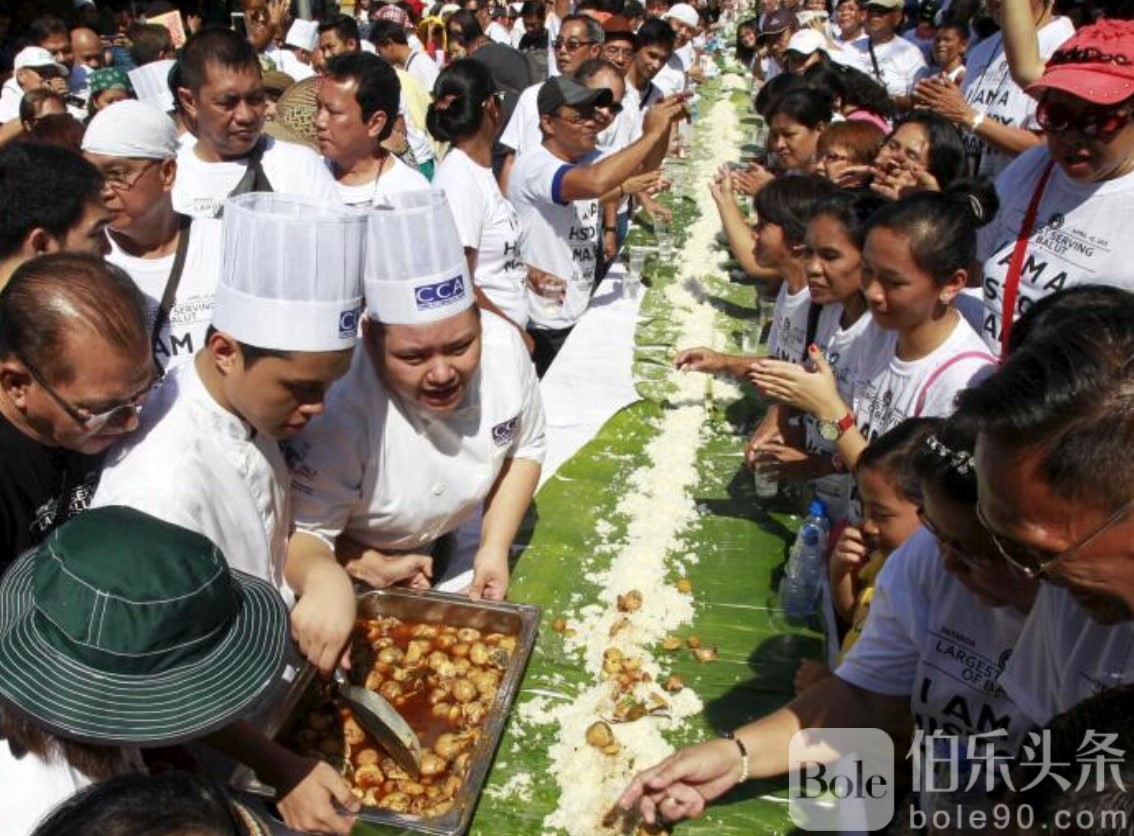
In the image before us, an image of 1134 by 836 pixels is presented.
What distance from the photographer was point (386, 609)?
2.21 metres

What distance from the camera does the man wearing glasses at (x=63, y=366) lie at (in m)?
1.47

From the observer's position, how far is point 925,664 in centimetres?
163

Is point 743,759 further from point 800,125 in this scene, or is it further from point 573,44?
point 573,44

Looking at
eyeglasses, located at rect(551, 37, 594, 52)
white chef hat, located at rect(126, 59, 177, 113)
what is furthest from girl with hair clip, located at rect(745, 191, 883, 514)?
eyeglasses, located at rect(551, 37, 594, 52)

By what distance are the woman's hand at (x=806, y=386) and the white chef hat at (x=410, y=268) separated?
106 cm

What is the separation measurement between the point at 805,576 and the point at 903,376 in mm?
625

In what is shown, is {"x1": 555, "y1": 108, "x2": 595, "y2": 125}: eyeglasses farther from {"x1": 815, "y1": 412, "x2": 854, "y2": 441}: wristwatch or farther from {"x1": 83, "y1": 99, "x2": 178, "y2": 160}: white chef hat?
{"x1": 815, "y1": 412, "x2": 854, "y2": 441}: wristwatch

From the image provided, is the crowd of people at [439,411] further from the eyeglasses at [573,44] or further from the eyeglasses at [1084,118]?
the eyeglasses at [573,44]

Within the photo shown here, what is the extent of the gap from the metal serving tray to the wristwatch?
38.9 inches

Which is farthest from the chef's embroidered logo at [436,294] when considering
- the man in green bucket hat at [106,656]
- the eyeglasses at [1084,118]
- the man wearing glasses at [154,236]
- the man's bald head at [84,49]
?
the man's bald head at [84,49]

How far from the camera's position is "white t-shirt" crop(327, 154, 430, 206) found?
11.6 ft

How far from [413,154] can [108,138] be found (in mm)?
2966

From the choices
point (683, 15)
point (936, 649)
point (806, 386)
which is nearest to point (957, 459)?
point (936, 649)

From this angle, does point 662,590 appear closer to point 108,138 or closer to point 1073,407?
point 1073,407
